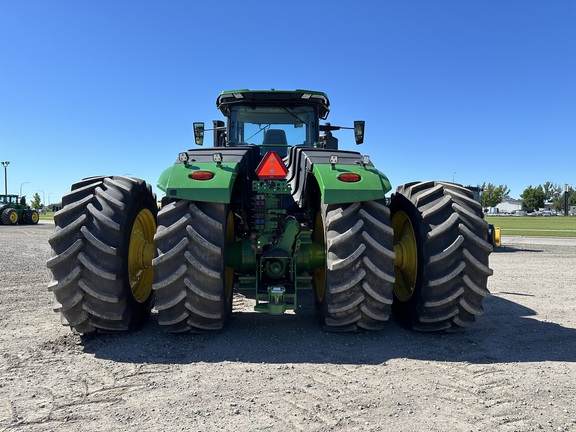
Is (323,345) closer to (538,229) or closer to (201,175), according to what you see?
(201,175)

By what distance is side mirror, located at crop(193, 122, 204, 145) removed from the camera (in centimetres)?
709

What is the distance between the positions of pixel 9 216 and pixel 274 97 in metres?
33.5

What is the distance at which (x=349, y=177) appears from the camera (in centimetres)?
400

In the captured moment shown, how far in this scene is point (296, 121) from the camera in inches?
255

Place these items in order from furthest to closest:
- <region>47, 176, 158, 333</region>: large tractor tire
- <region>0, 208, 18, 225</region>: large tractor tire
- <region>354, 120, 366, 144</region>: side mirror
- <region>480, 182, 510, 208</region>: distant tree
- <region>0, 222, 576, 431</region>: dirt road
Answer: <region>480, 182, 510, 208</region>: distant tree → <region>0, 208, 18, 225</region>: large tractor tire → <region>354, 120, 366, 144</region>: side mirror → <region>47, 176, 158, 333</region>: large tractor tire → <region>0, 222, 576, 431</region>: dirt road

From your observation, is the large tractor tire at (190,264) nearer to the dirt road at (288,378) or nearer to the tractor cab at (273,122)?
the dirt road at (288,378)

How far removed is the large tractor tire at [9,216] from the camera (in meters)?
32.1

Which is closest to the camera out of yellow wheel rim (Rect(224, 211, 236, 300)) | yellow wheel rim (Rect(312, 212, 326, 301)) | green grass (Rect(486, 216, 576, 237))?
yellow wheel rim (Rect(224, 211, 236, 300))

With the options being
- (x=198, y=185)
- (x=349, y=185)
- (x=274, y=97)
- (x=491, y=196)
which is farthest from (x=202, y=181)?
(x=491, y=196)

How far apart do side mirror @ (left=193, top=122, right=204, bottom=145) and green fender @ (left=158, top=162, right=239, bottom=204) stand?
318 cm

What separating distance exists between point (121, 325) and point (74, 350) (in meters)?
0.44

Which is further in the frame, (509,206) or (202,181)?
(509,206)

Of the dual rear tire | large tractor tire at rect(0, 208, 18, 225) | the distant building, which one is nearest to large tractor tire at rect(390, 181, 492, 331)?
the dual rear tire

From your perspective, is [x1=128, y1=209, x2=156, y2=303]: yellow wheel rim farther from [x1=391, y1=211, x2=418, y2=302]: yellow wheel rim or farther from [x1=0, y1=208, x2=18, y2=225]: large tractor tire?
[x1=0, y1=208, x2=18, y2=225]: large tractor tire
